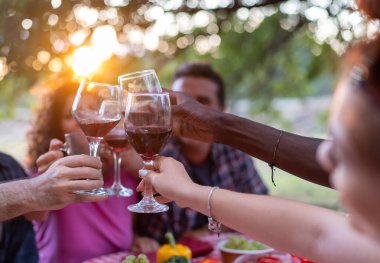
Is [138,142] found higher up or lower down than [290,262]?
higher up

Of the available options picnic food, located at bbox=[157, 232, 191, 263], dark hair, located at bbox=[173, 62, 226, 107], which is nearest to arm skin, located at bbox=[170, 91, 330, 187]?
picnic food, located at bbox=[157, 232, 191, 263]

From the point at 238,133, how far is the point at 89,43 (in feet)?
7.64

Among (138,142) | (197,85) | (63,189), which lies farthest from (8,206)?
(197,85)

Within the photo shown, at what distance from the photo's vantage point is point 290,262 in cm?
207

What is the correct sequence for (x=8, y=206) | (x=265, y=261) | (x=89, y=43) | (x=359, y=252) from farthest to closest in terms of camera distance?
(x=89, y=43), (x=265, y=261), (x=8, y=206), (x=359, y=252)

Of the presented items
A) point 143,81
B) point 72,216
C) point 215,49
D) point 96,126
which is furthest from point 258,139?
point 215,49

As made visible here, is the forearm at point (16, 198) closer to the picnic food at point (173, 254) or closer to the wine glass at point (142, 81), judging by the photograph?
the wine glass at point (142, 81)

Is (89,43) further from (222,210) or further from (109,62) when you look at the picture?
(222,210)

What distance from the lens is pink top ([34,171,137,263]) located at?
2721mm

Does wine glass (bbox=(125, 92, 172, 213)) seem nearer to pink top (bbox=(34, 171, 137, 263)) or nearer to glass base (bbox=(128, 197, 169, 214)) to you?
glass base (bbox=(128, 197, 169, 214))

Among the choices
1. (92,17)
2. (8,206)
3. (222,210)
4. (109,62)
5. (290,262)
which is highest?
(92,17)

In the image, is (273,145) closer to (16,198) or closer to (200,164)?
(16,198)

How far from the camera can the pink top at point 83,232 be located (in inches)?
107

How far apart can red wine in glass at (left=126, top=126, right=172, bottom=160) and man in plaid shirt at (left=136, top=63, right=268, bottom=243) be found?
1.84 m
